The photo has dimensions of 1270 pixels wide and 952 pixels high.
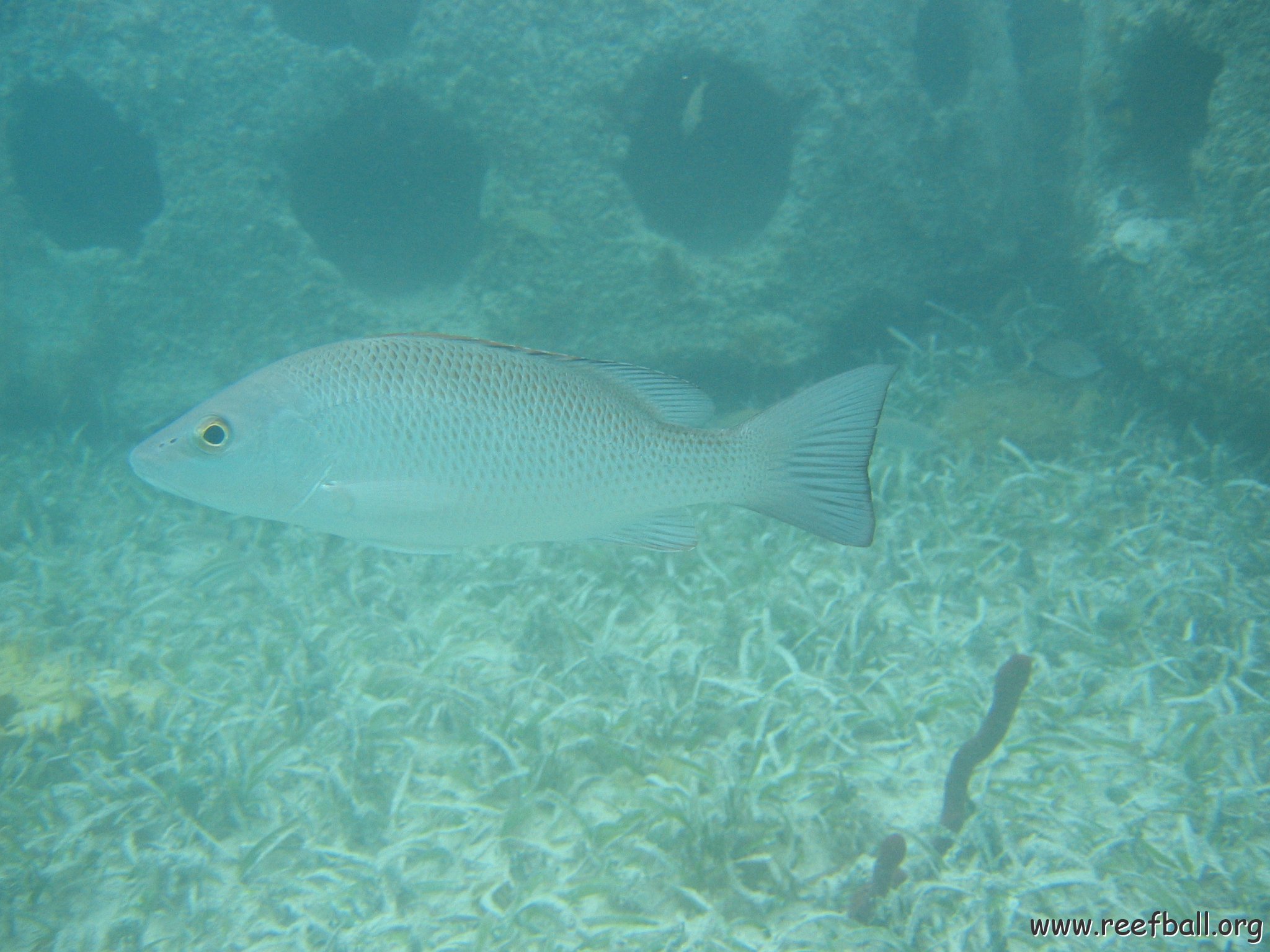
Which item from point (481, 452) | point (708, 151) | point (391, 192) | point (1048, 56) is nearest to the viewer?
point (481, 452)

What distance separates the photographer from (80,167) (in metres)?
5.88

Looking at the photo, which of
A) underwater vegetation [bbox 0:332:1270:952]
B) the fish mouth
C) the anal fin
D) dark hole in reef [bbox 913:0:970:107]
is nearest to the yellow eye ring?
the fish mouth

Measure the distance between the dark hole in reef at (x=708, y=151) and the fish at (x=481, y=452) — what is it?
12.6ft

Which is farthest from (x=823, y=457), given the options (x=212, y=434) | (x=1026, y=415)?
(x=1026, y=415)

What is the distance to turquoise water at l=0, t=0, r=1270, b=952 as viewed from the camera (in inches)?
89.9

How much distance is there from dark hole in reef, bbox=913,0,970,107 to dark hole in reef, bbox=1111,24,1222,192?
1.36 metres

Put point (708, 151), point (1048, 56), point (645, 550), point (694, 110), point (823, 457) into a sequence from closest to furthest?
point (823, 457), point (645, 550), point (694, 110), point (708, 151), point (1048, 56)

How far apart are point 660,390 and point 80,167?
7.06m

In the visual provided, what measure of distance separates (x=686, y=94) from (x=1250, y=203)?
152 inches

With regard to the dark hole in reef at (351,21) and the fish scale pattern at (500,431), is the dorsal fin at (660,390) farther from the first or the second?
the dark hole in reef at (351,21)

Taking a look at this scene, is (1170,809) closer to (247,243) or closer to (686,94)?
(686,94)

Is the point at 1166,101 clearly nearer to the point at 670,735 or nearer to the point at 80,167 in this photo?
the point at 670,735

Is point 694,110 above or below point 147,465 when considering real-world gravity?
above

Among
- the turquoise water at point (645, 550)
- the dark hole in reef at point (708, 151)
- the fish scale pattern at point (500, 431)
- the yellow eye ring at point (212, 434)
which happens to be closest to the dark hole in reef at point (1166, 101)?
the turquoise water at point (645, 550)
